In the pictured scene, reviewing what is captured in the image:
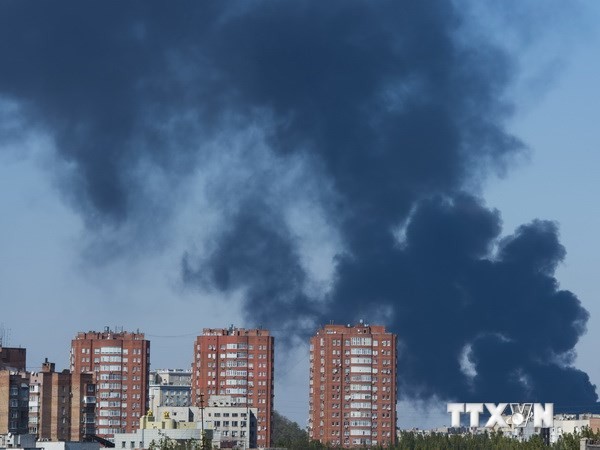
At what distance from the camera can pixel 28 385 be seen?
180 meters

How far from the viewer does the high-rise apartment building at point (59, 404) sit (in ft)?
597

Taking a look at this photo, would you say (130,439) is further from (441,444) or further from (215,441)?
(441,444)

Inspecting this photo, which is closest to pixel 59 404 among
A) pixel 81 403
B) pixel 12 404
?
pixel 81 403

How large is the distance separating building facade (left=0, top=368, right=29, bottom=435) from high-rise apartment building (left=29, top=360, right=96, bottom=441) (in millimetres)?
6171

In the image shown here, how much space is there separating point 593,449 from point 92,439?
109234mm

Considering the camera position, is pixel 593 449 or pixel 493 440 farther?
pixel 493 440

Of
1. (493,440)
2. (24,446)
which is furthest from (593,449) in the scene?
(493,440)

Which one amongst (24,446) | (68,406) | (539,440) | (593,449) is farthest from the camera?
(68,406)

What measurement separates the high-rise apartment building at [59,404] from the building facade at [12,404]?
20.2 feet

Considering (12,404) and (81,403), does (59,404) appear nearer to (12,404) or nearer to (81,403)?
(81,403)

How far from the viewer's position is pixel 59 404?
183 meters

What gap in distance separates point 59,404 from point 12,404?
1091 cm

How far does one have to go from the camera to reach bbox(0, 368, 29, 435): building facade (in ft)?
566

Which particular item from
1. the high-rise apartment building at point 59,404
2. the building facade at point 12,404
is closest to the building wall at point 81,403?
the high-rise apartment building at point 59,404
